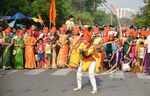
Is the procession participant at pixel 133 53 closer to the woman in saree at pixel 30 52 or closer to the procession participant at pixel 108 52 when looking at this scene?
the procession participant at pixel 108 52

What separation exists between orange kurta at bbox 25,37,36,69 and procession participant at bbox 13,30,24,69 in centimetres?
21

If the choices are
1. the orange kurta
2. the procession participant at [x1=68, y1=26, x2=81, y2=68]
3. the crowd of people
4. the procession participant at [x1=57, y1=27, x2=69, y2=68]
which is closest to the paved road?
the orange kurta

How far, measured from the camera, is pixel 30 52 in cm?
2345

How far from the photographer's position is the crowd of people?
2288 cm

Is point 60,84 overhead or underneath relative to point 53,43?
underneath

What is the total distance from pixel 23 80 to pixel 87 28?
5156 millimetres

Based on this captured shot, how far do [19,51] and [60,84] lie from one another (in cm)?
578

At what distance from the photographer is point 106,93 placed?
52.3ft

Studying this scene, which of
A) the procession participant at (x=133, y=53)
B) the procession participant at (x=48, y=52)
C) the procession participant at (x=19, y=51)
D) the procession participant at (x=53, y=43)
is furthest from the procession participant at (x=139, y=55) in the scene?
the procession participant at (x=19, y=51)

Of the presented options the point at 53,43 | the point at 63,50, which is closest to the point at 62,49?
the point at 63,50

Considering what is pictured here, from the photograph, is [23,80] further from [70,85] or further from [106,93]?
[106,93]

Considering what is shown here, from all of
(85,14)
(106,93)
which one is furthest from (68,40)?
(85,14)

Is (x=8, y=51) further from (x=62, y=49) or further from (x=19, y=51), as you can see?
(x=62, y=49)

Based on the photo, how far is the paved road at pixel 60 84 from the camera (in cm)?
1591
